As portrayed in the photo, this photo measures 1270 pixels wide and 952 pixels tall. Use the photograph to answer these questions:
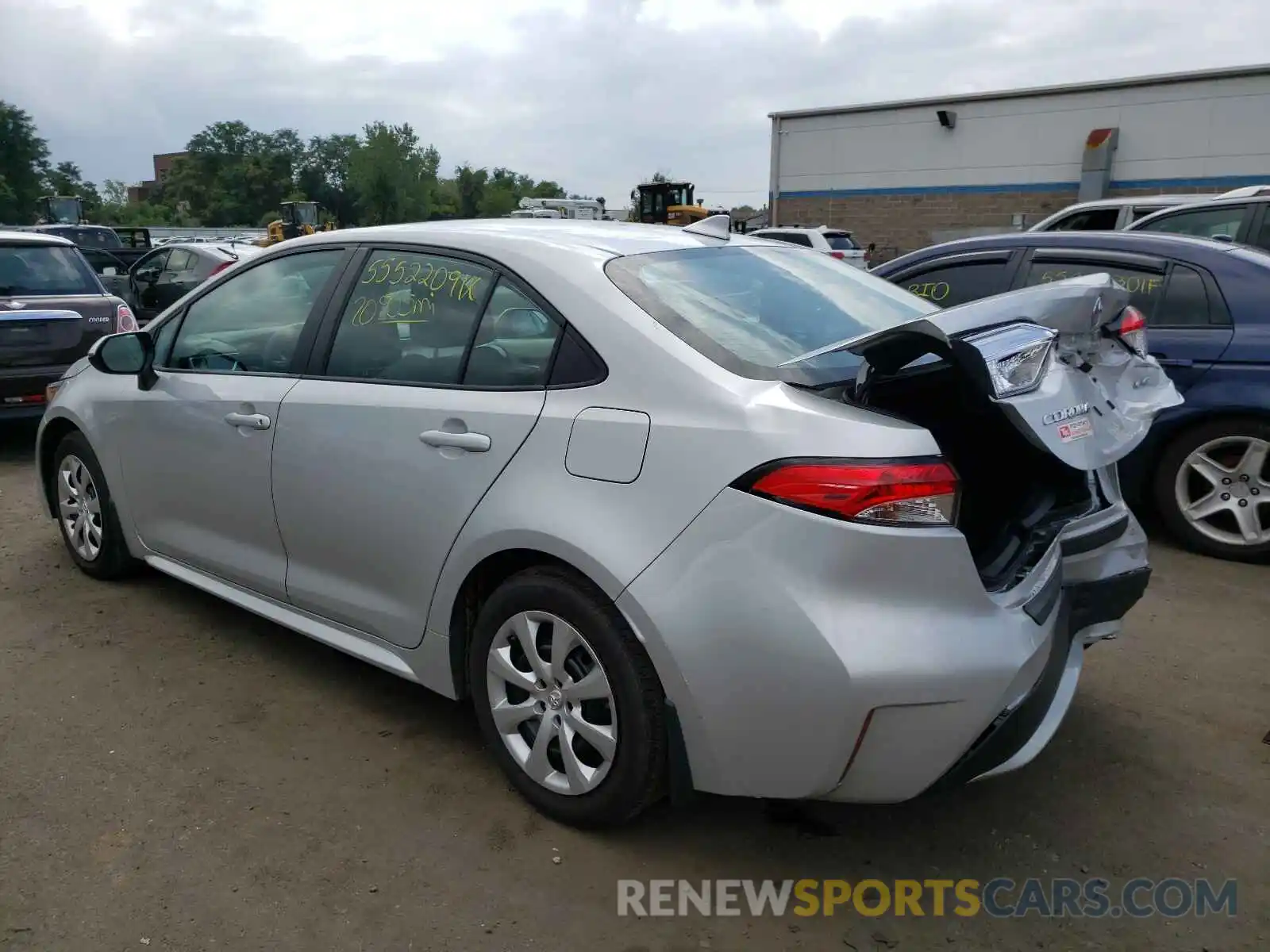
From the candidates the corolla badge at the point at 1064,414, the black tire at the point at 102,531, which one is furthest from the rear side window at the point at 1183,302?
the black tire at the point at 102,531

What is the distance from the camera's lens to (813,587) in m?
2.21

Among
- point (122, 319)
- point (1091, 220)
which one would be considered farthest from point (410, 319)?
point (1091, 220)

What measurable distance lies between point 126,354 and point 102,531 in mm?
902

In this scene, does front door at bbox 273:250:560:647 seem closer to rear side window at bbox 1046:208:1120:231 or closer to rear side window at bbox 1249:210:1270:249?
rear side window at bbox 1249:210:1270:249

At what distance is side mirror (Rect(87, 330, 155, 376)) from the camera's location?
161 inches

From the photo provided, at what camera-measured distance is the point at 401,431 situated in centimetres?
300

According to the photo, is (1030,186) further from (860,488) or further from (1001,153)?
Answer: (860,488)

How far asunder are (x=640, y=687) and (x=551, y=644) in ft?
1.03

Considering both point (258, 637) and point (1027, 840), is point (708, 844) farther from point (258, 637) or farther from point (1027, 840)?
point (258, 637)

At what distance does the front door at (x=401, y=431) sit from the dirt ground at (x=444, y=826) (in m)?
0.48

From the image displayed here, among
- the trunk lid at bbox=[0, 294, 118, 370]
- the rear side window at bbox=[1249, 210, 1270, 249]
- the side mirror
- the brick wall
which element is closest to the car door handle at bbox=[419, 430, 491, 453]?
the side mirror

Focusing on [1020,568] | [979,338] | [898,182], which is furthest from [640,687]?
[898,182]

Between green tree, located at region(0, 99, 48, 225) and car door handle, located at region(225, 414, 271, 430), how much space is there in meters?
73.4

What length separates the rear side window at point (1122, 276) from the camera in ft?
16.6
